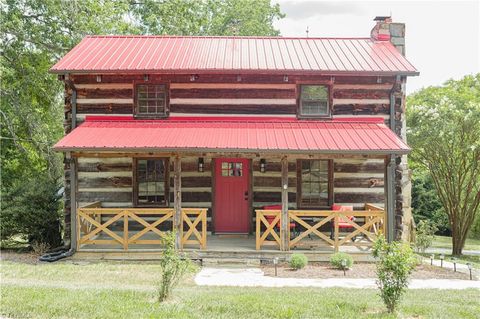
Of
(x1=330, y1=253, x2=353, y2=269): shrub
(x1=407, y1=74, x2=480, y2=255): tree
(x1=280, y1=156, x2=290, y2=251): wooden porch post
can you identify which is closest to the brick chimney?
(x1=407, y1=74, x2=480, y2=255): tree

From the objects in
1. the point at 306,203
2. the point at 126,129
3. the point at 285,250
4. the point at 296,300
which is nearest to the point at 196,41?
the point at 126,129

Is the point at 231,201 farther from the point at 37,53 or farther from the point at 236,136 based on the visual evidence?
the point at 37,53

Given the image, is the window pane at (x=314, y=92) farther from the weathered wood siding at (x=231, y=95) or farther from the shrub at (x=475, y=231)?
the shrub at (x=475, y=231)

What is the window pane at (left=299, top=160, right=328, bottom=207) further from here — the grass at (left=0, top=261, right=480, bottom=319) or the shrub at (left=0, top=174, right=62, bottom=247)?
the shrub at (left=0, top=174, right=62, bottom=247)

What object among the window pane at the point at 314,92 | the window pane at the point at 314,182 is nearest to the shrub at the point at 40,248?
the window pane at the point at 314,182

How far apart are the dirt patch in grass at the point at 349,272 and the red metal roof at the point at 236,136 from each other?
3063 millimetres

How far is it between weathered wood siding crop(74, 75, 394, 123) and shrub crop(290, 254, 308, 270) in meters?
5.02

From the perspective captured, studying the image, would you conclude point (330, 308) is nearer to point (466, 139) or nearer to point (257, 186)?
point (257, 186)

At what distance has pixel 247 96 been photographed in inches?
571

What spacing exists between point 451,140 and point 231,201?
1036cm

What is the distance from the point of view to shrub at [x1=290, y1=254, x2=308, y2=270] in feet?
37.0

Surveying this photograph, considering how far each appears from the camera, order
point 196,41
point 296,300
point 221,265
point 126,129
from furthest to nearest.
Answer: point 196,41 → point 126,129 → point 221,265 → point 296,300

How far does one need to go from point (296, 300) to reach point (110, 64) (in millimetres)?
9869

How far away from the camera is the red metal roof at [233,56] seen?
1399cm
